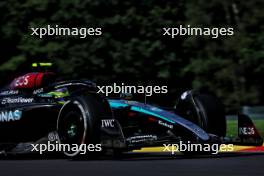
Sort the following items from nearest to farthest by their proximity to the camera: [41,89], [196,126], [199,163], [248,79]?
[199,163] < [196,126] < [41,89] < [248,79]

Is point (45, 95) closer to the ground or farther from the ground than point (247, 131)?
farther from the ground

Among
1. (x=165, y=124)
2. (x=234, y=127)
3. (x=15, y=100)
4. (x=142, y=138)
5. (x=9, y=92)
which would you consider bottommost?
(x=142, y=138)

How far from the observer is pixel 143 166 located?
833 centimetres

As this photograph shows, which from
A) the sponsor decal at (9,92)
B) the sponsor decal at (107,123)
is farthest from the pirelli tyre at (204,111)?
the sponsor decal at (9,92)

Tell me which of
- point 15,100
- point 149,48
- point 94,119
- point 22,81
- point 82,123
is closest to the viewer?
point 94,119

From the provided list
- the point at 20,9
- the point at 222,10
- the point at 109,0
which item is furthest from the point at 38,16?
the point at 222,10

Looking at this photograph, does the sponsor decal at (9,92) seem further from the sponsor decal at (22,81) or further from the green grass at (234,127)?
the green grass at (234,127)

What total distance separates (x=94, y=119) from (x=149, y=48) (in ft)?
48.8

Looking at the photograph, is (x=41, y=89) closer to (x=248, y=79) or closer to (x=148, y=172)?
(x=148, y=172)

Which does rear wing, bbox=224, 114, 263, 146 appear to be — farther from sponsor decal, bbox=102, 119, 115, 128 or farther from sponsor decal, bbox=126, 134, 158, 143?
sponsor decal, bbox=102, 119, 115, 128

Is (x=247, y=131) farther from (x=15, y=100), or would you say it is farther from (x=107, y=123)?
(x=15, y=100)

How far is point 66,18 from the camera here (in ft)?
78.6

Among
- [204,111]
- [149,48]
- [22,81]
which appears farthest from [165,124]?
[149,48]

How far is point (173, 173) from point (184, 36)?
16.9 m
